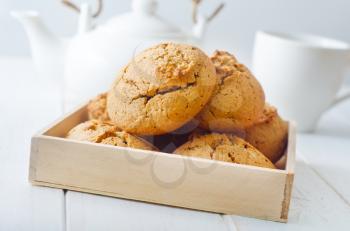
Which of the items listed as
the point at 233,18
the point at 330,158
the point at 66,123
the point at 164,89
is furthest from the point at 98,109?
the point at 233,18

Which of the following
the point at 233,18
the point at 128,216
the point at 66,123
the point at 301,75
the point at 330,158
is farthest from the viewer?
the point at 233,18

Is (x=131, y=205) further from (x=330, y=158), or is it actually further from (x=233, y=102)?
(x=330, y=158)

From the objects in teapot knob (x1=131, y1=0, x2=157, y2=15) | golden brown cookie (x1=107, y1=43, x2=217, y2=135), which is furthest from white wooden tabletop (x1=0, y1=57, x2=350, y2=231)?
teapot knob (x1=131, y1=0, x2=157, y2=15)

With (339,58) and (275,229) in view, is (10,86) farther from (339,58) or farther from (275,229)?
(275,229)

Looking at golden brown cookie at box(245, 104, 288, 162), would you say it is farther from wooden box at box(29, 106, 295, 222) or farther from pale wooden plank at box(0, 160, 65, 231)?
pale wooden plank at box(0, 160, 65, 231)

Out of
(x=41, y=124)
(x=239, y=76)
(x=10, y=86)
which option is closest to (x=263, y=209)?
(x=239, y=76)

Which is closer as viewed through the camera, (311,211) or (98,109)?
(311,211)

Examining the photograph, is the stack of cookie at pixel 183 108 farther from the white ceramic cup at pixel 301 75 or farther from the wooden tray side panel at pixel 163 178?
the white ceramic cup at pixel 301 75
